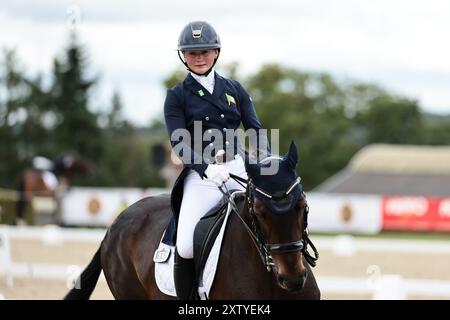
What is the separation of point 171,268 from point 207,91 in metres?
1.17

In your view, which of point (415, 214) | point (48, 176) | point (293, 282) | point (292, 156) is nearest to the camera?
point (293, 282)

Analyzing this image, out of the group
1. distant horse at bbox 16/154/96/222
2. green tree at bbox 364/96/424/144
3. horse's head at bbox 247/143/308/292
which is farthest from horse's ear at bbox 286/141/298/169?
green tree at bbox 364/96/424/144

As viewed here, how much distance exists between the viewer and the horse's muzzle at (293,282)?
14.9 feet

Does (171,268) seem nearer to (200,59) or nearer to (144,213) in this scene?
(144,213)

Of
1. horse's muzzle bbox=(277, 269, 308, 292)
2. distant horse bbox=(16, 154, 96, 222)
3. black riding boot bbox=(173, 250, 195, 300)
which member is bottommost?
distant horse bbox=(16, 154, 96, 222)

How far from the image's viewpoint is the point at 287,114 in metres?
62.5

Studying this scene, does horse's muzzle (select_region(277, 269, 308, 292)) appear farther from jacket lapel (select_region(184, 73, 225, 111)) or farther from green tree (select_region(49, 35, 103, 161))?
green tree (select_region(49, 35, 103, 161))

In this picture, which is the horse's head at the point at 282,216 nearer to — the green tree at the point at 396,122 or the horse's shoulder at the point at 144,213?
the horse's shoulder at the point at 144,213

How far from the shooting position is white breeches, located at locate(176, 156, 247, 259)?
17.6 ft

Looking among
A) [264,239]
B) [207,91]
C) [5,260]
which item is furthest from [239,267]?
[5,260]

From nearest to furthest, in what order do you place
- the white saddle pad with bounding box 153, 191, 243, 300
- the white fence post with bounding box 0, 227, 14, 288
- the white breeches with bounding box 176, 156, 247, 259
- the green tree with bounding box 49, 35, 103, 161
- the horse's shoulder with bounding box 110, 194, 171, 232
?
1. the white saddle pad with bounding box 153, 191, 243, 300
2. the white breeches with bounding box 176, 156, 247, 259
3. the horse's shoulder with bounding box 110, 194, 171, 232
4. the white fence post with bounding box 0, 227, 14, 288
5. the green tree with bounding box 49, 35, 103, 161

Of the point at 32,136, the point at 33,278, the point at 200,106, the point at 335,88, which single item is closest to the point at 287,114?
the point at 335,88

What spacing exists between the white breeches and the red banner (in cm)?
2175

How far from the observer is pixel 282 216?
4621 mm
